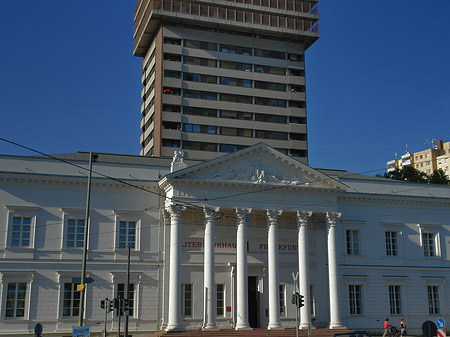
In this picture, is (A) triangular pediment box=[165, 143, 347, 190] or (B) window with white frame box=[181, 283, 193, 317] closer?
(A) triangular pediment box=[165, 143, 347, 190]

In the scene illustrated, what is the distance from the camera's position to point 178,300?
37406 mm

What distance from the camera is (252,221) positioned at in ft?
142

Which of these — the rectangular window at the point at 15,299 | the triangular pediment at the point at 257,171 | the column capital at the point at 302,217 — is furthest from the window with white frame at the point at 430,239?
the rectangular window at the point at 15,299

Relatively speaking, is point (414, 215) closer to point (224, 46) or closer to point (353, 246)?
point (353, 246)

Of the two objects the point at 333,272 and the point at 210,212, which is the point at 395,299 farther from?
the point at 210,212

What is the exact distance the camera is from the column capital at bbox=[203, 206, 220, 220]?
3928 cm

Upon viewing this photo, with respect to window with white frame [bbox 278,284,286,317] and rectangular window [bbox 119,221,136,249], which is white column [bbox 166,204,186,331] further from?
window with white frame [bbox 278,284,286,317]

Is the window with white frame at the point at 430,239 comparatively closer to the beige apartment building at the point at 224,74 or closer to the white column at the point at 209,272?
the white column at the point at 209,272

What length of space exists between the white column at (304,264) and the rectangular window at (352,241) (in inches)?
221

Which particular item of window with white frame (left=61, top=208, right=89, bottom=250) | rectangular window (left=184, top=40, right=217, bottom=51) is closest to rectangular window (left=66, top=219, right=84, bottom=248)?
window with white frame (left=61, top=208, right=89, bottom=250)

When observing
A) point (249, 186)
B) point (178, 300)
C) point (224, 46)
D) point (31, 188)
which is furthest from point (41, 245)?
point (224, 46)

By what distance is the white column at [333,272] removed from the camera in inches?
1606

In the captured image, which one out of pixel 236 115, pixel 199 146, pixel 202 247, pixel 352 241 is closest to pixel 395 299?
pixel 352 241

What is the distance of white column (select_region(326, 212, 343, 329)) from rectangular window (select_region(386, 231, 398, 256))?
658 centimetres
